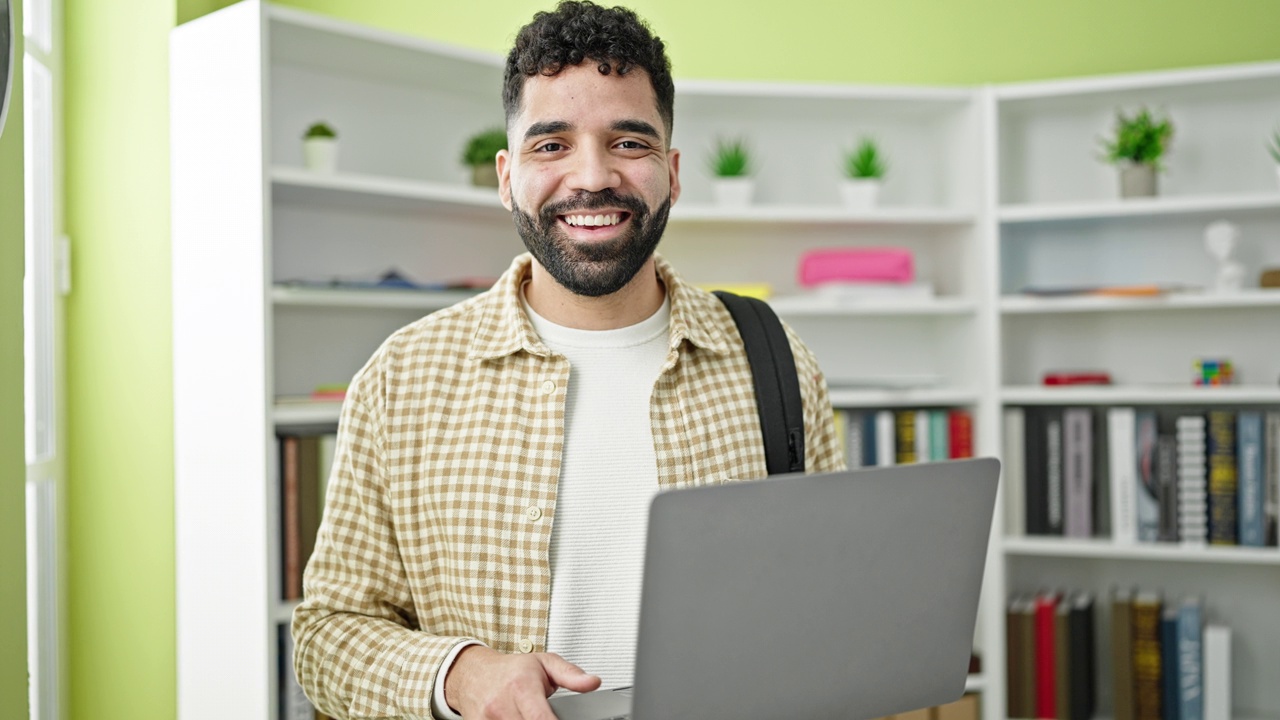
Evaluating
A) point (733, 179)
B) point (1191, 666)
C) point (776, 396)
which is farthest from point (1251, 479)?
point (776, 396)

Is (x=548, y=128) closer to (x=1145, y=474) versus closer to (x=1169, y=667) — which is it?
(x=1145, y=474)

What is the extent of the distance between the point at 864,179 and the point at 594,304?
174cm

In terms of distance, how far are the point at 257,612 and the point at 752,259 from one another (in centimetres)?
172

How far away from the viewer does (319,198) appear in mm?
2455

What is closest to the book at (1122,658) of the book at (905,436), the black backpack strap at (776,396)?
the book at (905,436)

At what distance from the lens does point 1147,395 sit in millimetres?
2684

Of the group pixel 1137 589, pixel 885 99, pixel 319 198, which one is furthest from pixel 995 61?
pixel 319 198

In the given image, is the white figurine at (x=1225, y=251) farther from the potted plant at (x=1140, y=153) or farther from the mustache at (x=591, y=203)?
the mustache at (x=591, y=203)

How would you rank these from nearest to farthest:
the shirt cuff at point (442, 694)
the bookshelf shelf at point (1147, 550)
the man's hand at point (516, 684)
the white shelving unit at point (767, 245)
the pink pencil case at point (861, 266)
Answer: the man's hand at point (516, 684) → the shirt cuff at point (442, 694) → the white shelving unit at point (767, 245) → the bookshelf shelf at point (1147, 550) → the pink pencil case at point (861, 266)

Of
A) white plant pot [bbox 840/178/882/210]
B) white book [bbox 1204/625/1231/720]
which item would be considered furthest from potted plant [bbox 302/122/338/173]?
white book [bbox 1204/625/1231/720]

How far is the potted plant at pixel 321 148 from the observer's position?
2367 mm

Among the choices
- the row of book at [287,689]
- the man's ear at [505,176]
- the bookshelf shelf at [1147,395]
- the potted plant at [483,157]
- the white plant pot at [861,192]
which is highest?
the potted plant at [483,157]

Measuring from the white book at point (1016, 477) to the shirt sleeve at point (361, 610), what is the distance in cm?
197

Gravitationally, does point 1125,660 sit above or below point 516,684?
below
